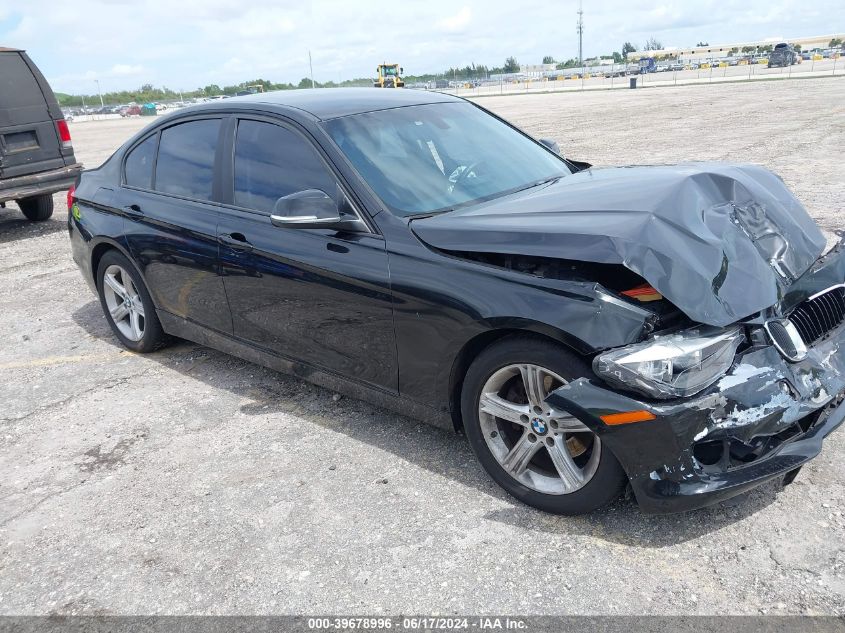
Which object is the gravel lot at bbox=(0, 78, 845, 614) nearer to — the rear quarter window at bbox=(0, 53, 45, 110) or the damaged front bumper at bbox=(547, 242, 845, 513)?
the damaged front bumper at bbox=(547, 242, 845, 513)

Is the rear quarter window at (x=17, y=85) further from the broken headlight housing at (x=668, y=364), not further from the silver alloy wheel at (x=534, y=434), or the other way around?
Answer: the broken headlight housing at (x=668, y=364)

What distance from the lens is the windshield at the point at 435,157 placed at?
355 cm

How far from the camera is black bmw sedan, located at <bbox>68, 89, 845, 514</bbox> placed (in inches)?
102

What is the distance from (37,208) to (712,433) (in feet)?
34.6

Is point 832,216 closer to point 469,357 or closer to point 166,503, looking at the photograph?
point 469,357

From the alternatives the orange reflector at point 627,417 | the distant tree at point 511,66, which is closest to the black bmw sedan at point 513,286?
the orange reflector at point 627,417

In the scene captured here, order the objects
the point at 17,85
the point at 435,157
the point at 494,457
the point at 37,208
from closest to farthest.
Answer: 1. the point at 494,457
2. the point at 435,157
3. the point at 17,85
4. the point at 37,208

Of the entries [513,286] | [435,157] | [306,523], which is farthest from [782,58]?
[306,523]

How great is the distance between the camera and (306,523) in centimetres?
314

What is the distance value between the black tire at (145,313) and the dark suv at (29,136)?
15.5ft

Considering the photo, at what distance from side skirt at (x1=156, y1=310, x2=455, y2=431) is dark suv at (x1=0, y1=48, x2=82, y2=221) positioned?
5.66 m

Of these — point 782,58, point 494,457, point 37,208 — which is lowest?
point 494,457

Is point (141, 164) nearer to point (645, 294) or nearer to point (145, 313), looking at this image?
point (145, 313)

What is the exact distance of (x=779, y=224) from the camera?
10.5ft
